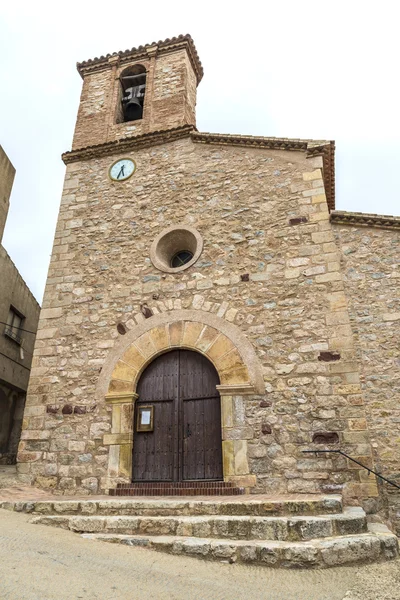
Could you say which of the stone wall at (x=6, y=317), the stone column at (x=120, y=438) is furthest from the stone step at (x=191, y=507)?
the stone wall at (x=6, y=317)

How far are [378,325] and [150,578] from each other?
5569mm

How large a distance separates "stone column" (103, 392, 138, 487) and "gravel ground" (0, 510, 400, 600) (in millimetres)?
2210

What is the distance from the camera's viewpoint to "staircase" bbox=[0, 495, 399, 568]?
137 inches

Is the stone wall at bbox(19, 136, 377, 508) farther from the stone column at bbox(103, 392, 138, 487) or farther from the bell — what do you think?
the bell

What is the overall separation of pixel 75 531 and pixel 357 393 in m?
3.68

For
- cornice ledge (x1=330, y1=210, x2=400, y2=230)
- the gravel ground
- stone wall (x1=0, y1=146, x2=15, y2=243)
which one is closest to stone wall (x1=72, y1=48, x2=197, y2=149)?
stone wall (x1=0, y1=146, x2=15, y2=243)

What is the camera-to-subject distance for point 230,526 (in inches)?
153

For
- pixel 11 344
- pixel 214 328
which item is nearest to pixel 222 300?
pixel 214 328

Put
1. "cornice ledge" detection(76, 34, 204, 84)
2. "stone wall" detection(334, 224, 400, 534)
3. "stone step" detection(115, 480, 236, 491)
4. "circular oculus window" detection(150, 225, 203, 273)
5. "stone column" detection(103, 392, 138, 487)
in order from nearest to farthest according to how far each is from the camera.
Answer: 1. "stone step" detection(115, 480, 236, 491)
2. "stone column" detection(103, 392, 138, 487)
3. "stone wall" detection(334, 224, 400, 534)
4. "circular oculus window" detection(150, 225, 203, 273)
5. "cornice ledge" detection(76, 34, 204, 84)

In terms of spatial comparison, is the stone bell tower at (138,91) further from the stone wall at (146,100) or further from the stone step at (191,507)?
the stone step at (191,507)

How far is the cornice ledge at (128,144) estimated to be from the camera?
332 inches

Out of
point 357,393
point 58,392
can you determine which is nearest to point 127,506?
point 58,392

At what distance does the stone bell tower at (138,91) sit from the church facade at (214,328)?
0.60 meters

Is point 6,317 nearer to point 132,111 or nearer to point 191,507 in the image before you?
point 132,111
